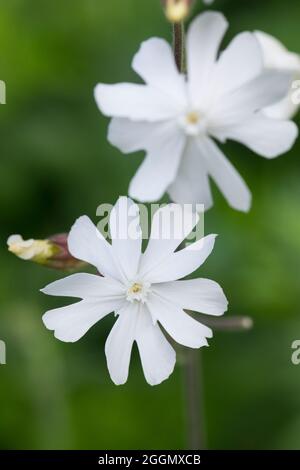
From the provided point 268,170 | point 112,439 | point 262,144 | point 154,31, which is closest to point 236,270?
point 268,170

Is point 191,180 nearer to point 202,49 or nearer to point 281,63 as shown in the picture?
point 202,49

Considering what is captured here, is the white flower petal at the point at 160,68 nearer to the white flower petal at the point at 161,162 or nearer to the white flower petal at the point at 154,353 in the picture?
the white flower petal at the point at 161,162

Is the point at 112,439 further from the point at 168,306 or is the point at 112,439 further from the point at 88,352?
the point at 168,306

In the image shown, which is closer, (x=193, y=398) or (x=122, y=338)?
(x=122, y=338)

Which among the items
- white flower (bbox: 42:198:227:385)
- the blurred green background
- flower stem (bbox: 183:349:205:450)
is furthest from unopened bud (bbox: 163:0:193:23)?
the blurred green background

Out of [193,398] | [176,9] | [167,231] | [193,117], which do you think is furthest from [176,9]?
[193,398]
